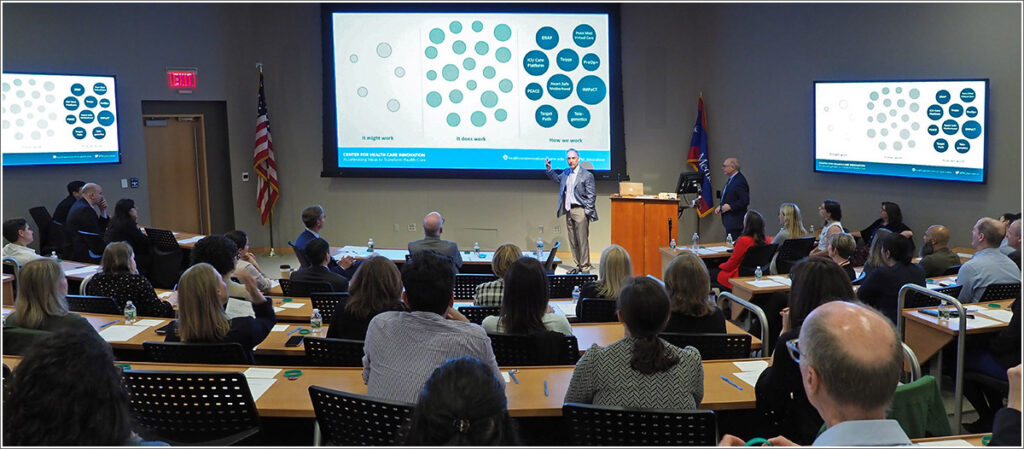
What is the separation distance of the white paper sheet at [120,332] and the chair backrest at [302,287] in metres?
1.24

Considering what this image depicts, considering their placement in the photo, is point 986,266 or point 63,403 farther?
point 986,266

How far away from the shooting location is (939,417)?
2633 millimetres

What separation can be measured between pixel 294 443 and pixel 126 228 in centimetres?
564

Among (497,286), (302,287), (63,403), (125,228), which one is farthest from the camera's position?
(125,228)

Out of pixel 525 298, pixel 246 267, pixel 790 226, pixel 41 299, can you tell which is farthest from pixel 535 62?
pixel 41 299

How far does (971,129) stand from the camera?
7.76m

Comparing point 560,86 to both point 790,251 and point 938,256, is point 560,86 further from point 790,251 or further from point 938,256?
point 938,256

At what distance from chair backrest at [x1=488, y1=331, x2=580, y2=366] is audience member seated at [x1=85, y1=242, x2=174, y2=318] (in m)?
2.59

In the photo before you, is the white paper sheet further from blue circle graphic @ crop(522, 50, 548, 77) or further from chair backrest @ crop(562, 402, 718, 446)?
blue circle graphic @ crop(522, 50, 548, 77)

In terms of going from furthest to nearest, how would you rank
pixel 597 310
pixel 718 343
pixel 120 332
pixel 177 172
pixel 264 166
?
pixel 177 172 < pixel 264 166 < pixel 597 310 < pixel 120 332 < pixel 718 343

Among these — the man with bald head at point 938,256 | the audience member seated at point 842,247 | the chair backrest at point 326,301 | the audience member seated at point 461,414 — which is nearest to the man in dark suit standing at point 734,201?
the man with bald head at point 938,256

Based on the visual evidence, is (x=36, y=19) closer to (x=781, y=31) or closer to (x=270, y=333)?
(x=270, y=333)

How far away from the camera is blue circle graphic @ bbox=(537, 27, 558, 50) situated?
34.4 feet

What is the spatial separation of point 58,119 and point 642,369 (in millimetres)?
9311
